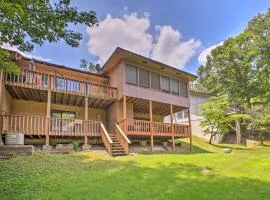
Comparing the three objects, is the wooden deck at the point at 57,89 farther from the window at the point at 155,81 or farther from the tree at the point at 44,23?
the tree at the point at 44,23

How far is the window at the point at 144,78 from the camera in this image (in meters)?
17.8

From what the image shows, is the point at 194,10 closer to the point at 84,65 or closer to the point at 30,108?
the point at 30,108

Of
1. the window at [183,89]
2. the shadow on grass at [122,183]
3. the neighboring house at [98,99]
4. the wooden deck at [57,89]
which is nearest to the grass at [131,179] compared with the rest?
the shadow on grass at [122,183]

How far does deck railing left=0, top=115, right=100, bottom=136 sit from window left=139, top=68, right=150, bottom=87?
4945mm

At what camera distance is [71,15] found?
8.02 m

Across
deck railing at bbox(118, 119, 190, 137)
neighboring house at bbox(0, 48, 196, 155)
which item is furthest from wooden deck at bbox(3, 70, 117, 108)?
deck railing at bbox(118, 119, 190, 137)

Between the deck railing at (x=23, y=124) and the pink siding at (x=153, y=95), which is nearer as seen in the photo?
the deck railing at (x=23, y=124)

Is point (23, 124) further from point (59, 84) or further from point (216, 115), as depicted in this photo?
point (216, 115)

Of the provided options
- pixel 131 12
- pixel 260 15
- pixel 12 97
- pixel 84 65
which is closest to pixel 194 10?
pixel 131 12

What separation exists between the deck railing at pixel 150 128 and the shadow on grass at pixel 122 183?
575 cm

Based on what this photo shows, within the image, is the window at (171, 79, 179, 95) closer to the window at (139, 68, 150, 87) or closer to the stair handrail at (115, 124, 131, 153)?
the window at (139, 68, 150, 87)

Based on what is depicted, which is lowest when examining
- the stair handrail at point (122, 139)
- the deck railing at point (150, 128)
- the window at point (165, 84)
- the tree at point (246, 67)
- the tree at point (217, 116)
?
the stair handrail at point (122, 139)

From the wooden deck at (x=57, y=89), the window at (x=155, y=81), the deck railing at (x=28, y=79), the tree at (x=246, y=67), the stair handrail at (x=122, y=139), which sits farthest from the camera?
the tree at (x=246, y=67)

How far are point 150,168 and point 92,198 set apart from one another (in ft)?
13.1
